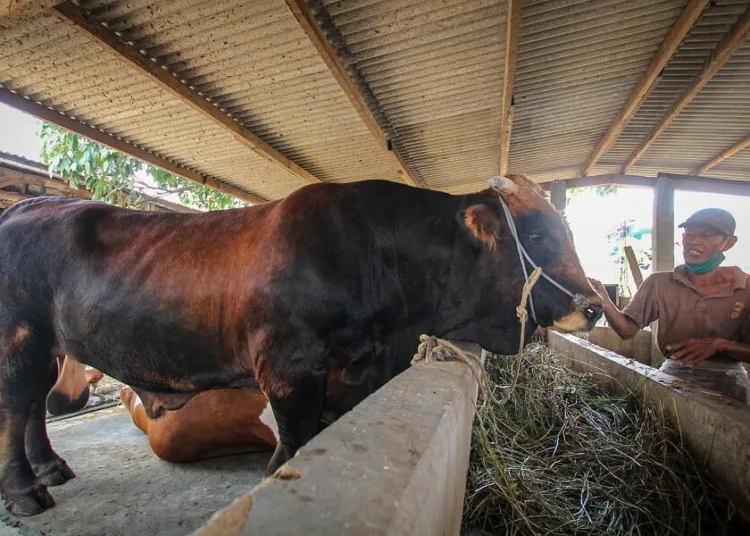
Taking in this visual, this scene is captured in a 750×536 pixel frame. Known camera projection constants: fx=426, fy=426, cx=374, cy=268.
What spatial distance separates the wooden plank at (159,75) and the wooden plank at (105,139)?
122 cm

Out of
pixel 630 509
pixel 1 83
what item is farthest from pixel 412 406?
pixel 1 83

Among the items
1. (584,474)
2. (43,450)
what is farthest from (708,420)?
(43,450)

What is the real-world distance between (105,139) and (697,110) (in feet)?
20.4

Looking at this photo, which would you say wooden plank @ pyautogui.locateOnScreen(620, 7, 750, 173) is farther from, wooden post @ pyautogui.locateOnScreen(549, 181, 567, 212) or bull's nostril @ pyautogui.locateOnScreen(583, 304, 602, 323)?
bull's nostril @ pyautogui.locateOnScreen(583, 304, 602, 323)

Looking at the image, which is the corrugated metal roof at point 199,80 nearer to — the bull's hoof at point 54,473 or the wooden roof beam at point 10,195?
the wooden roof beam at point 10,195

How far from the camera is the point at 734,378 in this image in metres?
3.07

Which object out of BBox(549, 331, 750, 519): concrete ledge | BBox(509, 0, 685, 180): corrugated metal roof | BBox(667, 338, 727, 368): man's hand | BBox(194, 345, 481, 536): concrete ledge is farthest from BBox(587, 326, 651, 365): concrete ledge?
BBox(194, 345, 481, 536): concrete ledge

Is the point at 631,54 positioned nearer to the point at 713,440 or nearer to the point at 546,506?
the point at 713,440

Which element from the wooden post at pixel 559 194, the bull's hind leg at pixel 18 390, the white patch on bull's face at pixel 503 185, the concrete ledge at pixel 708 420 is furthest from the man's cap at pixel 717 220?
the bull's hind leg at pixel 18 390

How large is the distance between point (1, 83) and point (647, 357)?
25.9 ft

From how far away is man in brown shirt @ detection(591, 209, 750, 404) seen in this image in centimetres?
303

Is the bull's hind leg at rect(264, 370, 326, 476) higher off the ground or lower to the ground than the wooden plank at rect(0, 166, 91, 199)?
lower

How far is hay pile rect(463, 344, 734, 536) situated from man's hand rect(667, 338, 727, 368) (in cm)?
46

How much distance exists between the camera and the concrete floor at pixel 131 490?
2398 millimetres
